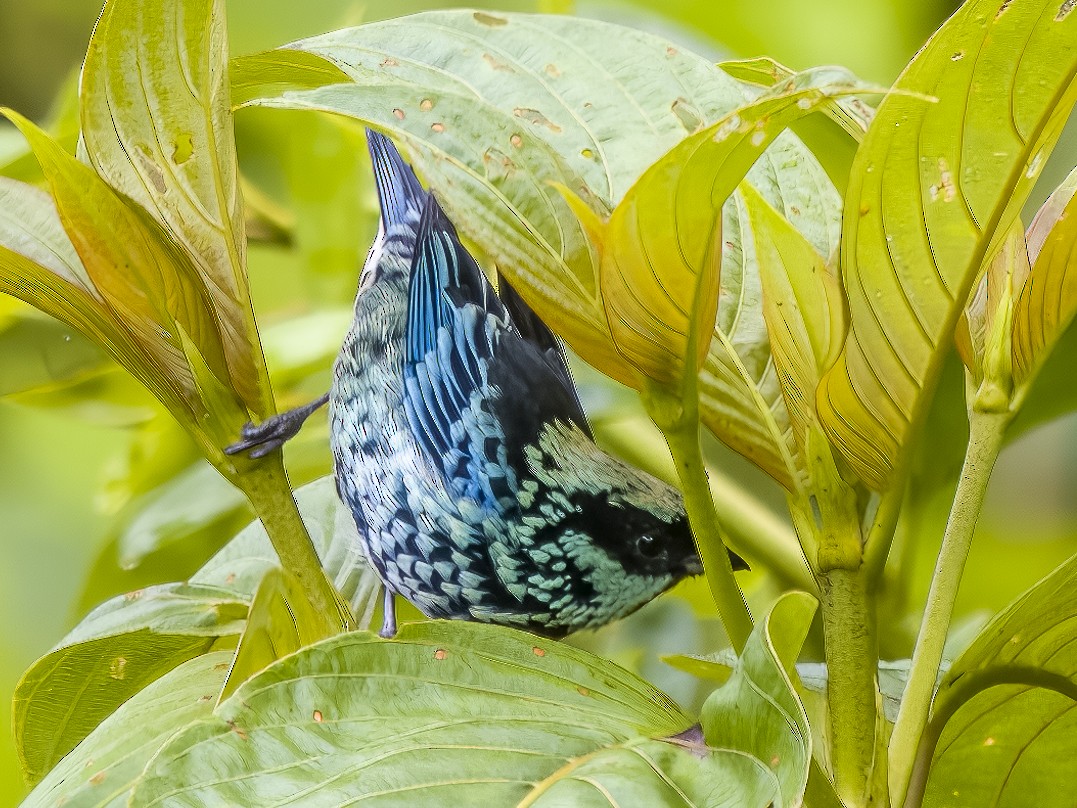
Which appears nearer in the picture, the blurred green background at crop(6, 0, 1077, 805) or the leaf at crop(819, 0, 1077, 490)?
the leaf at crop(819, 0, 1077, 490)

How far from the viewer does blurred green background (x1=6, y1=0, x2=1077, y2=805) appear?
711mm

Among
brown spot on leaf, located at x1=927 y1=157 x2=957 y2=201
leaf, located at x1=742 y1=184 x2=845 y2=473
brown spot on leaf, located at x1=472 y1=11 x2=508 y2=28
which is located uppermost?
brown spot on leaf, located at x1=472 y1=11 x2=508 y2=28

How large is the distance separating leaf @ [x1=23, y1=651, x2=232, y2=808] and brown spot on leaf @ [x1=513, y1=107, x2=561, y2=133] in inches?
9.0

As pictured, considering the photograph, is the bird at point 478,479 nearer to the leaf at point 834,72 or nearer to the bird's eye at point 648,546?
the bird's eye at point 648,546

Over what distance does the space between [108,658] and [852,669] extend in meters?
0.32

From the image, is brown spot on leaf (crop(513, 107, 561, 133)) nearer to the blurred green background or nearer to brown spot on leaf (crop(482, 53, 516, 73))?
brown spot on leaf (crop(482, 53, 516, 73))

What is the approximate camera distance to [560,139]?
0.33m

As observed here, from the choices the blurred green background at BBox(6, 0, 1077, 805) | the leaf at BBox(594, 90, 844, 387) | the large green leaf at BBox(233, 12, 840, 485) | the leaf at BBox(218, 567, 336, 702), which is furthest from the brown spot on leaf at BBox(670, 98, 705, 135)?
the blurred green background at BBox(6, 0, 1077, 805)

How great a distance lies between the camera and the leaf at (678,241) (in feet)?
0.68

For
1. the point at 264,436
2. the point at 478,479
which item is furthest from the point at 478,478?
the point at 264,436

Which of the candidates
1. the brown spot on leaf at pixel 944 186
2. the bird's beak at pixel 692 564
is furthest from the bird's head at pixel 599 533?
the brown spot on leaf at pixel 944 186

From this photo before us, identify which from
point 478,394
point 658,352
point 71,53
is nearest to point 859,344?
point 658,352

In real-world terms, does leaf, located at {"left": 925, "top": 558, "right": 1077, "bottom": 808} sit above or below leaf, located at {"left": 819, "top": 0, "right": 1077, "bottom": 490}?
below

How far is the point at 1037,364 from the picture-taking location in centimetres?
30
